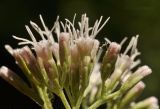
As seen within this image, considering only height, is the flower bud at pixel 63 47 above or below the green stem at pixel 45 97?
above

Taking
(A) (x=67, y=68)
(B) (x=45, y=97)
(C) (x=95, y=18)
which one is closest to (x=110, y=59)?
(A) (x=67, y=68)

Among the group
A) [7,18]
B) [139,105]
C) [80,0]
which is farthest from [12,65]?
[139,105]

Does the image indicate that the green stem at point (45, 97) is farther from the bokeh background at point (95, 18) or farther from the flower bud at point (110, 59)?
the bokeh background at point (95, 18)

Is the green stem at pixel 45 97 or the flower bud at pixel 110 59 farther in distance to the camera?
the flower bud at pixel 110 59

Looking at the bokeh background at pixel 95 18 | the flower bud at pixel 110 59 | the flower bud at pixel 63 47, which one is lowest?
the bokeh background at pixel 95 18

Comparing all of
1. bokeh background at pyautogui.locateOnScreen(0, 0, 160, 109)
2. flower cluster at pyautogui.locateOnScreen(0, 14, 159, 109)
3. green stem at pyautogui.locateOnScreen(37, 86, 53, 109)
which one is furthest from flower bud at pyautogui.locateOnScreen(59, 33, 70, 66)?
bokeh background at pyautogui.locateOnScreen(0, 0, 160, 109)

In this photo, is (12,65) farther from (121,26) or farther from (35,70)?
(35,70)

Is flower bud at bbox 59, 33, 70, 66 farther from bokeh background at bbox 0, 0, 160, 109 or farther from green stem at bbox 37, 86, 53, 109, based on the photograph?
bokeh background at bbox 0, 0, 160, 109

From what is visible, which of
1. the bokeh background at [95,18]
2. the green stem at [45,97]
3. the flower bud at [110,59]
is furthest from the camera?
the bokeh background at [95,18]

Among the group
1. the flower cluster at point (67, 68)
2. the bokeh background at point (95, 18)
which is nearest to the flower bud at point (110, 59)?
the flower cluster at point (67, 68)

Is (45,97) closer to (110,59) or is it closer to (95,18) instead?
(110,59)
